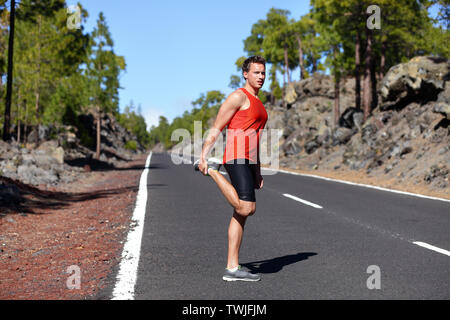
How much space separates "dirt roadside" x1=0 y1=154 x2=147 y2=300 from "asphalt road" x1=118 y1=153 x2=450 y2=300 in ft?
1.54

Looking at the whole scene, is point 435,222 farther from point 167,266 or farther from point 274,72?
point 274,72

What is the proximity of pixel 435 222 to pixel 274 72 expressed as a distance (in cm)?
5714

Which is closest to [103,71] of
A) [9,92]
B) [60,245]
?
[9,92]

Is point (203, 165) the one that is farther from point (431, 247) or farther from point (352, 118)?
point (352, 118)

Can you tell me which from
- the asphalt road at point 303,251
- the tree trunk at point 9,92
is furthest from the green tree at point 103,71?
the asphalt road at point 303,251

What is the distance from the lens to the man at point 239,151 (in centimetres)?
441

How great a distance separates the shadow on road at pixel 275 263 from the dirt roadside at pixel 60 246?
1528mm

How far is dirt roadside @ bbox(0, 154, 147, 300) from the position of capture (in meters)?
4.35

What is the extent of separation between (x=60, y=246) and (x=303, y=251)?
3.29 meters

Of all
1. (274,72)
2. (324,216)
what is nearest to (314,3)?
(324,216)

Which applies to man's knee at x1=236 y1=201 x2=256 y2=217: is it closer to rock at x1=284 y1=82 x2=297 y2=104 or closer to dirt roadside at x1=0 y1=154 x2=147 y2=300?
dirt roadside at x1=0 y1=154 x2=147 y2=300

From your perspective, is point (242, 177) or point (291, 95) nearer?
point (242, 177)

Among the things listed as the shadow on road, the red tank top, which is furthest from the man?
the shadow on road

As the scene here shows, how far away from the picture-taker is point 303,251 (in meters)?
5.87
